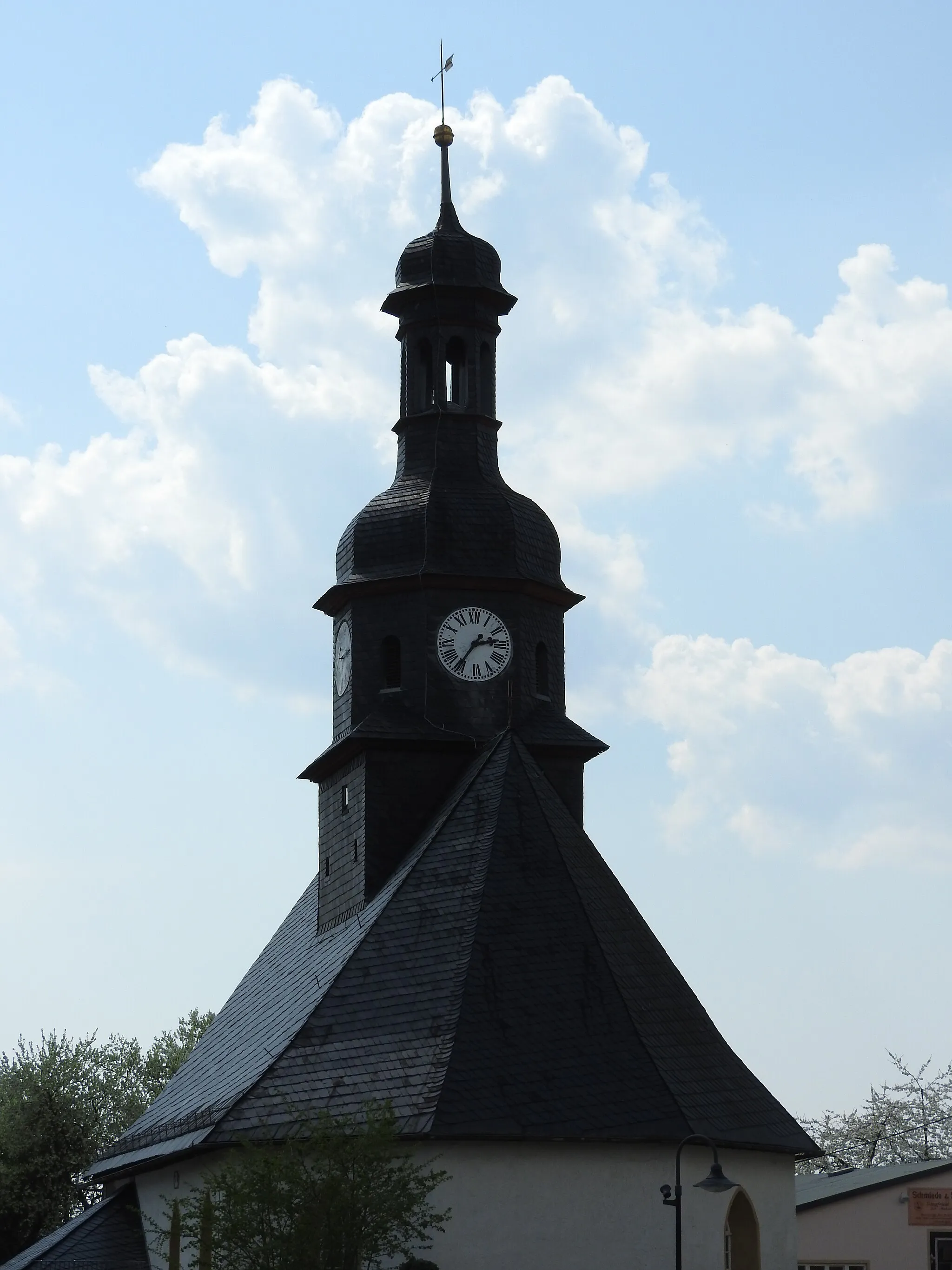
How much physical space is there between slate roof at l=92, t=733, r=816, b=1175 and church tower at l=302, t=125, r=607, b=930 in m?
1.63

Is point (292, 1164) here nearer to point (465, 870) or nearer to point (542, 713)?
point (465, 870)

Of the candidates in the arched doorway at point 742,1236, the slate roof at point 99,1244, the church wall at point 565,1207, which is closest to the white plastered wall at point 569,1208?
the church wall at point 565,1207

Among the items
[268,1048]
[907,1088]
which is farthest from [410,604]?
[907,1088]

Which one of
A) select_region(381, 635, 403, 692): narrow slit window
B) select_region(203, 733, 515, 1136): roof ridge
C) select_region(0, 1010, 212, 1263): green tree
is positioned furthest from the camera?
select_region(0, 1010, 212, 1263): green tree

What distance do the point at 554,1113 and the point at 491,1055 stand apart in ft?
4.17

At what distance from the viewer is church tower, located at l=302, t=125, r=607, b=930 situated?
127 feet

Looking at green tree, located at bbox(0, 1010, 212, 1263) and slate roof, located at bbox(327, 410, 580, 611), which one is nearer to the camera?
slate roof, located at bbox(327, 410, 580, 611)

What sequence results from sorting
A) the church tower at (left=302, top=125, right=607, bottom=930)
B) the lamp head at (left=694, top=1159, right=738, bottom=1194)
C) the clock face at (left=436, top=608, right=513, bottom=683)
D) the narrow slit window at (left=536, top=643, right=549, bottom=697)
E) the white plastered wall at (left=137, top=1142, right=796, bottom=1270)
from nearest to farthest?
the lamp head at (left=694, top=1159, right=738, bottom=1194)
the white plastered wall at (left=137, top=1142, right=796, bottom=1270)
the church tower at (left=302, top=125, right=607, bottom=930)
the clock face at (left=436, top=608, right=513, bottom=683)
the narrow slit window at (left=536, top=643, right=549, bottom=697)

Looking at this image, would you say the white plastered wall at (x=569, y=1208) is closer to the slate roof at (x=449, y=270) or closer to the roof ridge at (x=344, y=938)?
the roof ridge at (x=344, y=938)

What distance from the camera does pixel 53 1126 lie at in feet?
191

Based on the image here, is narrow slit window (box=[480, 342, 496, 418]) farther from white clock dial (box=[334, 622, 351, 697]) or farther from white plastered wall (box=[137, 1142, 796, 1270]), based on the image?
white plastered wall (box=[137, 1142, 796, 1270])

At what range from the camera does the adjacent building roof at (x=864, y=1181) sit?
1753 inches

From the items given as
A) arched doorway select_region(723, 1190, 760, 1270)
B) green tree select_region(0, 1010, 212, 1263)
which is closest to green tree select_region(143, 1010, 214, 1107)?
green tree select_region(0, 1010, 212, 1263)

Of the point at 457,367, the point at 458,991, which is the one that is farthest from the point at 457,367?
the point at 458,991
